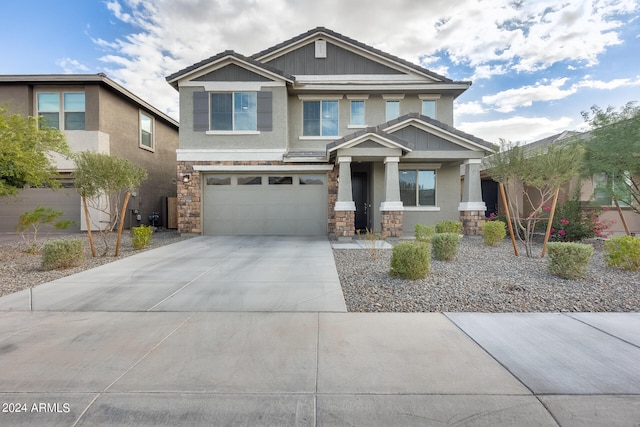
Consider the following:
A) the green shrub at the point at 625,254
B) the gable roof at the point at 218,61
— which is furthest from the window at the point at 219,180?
the green shrub at the point at 625,254

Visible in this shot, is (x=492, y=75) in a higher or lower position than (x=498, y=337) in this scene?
higher

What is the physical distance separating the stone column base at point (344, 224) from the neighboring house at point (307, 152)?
0.04 metres

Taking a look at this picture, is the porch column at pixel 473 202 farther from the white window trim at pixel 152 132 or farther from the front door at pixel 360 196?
the white window trim at pixel 152 132

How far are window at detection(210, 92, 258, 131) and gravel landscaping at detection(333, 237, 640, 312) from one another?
7.85 metres

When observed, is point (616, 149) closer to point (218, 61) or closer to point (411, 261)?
point (411, 261)

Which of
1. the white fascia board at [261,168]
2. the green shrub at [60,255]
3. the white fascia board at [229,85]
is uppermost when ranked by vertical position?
the white fascia board at [229,85]

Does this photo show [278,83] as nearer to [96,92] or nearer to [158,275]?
[96,92]

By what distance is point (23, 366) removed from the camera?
2.84 meters

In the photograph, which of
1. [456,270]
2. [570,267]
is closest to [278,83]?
[456,270]

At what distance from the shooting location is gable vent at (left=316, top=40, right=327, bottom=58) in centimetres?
1411

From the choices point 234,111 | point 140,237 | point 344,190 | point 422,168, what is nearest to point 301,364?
point 140,237

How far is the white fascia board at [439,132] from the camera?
11.3 metres

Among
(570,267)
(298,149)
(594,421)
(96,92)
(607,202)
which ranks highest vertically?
(96,92)

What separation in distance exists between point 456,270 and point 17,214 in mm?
17822
